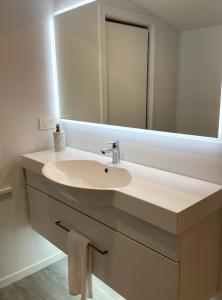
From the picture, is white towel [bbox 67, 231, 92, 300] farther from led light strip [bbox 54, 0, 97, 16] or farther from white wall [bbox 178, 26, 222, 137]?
led light strip [bbox 54, 0, 97, 16]

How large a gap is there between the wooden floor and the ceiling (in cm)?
173

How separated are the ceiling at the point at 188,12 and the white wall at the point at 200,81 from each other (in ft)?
0.12

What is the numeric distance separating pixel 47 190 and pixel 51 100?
708mm

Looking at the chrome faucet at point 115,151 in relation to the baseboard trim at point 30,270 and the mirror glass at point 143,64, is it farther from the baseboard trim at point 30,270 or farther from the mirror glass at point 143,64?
the baseboard trim at point 30,270

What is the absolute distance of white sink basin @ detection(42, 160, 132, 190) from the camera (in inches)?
61.6

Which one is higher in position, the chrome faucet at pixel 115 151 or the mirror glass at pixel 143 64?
the mirror glass at pixel 143 64

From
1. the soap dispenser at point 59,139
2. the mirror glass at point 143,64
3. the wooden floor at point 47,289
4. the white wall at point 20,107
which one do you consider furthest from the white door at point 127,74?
the wooden floor at point 47,289

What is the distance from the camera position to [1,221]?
1.95 m

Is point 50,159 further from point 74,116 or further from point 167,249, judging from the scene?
point 167,249

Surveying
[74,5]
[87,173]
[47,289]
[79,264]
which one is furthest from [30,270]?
[74,5]

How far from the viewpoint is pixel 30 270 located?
2.13 metres

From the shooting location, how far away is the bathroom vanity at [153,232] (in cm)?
110

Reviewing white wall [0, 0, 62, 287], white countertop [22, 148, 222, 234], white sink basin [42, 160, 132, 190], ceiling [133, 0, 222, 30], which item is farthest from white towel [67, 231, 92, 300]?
ceiling [133, 0, 222, 30]

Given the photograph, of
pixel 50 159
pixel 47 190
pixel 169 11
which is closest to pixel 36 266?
pixel 47 190
